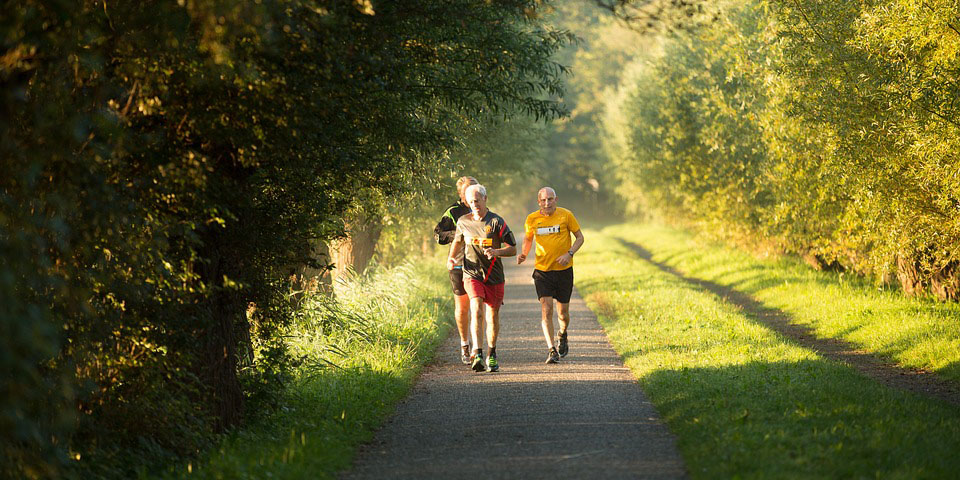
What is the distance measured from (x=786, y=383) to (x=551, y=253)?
3382mm

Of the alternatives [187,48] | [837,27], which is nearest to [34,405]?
[187,48]

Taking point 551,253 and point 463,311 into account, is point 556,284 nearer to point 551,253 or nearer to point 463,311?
point 551,253

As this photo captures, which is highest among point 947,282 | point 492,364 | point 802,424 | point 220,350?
point 947,282

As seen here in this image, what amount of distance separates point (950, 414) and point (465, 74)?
16.9 ft

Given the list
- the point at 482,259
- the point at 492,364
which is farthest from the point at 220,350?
the point at 492,364

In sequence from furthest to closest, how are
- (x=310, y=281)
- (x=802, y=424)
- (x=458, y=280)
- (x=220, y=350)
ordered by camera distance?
(x=310, y=281) < (x=458, y=280) < (x=220, y=350) < (x=802, y=424)

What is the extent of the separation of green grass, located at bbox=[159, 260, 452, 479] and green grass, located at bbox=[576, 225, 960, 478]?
2.65 metres

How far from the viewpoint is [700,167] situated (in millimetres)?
26219

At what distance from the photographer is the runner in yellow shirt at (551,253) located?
36.7 ft

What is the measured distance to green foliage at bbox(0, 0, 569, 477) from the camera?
16.1 ft

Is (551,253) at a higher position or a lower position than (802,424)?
higher

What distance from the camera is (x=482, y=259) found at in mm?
10742

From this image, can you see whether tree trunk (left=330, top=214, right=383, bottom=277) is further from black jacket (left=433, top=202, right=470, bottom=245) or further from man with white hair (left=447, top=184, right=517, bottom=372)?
man with white hair (left=447, top=184, right=517, bottom=372)

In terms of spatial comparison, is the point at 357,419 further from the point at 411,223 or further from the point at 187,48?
the point at 411,223
